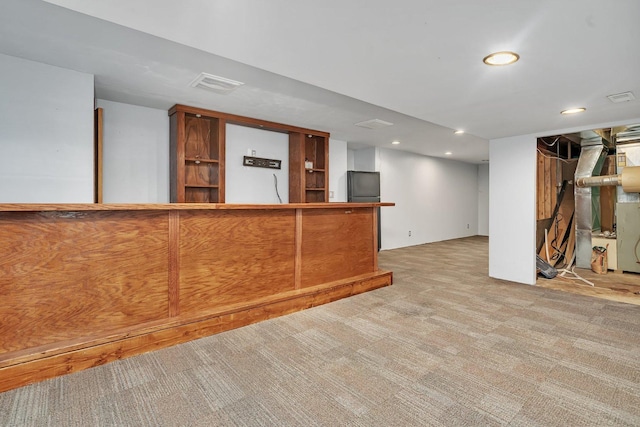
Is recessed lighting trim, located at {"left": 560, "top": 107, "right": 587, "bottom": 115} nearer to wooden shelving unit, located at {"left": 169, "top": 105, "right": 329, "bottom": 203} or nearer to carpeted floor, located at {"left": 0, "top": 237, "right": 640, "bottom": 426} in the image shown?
carpeted floor, located at {"left": 0, "top": 237, "right": 640, "bottom": 426}

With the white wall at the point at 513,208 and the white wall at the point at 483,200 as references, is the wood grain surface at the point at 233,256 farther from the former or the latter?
the white wall at the point at 483,200

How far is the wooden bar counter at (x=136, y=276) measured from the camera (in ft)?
6.68

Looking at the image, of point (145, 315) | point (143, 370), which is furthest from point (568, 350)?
point (145, 315)

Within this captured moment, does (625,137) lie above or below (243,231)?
above

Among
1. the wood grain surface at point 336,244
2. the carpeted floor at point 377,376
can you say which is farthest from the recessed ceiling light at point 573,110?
the wood grain surface at point 336,244

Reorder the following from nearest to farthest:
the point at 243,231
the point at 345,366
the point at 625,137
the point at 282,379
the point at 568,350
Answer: the point at 282,379 < the point at 345,366 < the point at 568,350 < the point at 243,231 < the point at 625,137

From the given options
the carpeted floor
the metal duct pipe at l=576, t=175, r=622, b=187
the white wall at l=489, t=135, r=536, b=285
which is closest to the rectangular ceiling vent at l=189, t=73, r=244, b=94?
the carpeted floor

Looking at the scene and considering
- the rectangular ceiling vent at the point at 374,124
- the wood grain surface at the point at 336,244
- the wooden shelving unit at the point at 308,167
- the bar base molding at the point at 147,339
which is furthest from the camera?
the wooden shelving unit at the point at 308,167

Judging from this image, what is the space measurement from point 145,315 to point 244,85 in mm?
2447

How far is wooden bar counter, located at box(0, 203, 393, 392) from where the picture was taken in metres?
2.04

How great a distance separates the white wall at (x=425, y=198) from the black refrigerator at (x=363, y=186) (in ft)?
1.57

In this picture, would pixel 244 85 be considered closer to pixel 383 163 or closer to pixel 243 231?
pixel 243 231

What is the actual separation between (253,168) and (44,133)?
271 centimetres

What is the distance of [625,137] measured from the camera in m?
4.98
